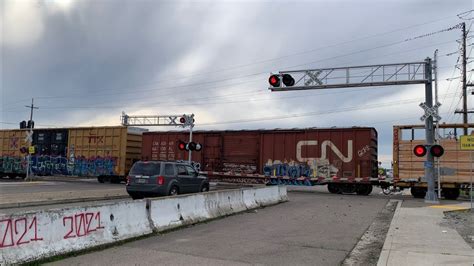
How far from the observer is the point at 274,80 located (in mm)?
19969

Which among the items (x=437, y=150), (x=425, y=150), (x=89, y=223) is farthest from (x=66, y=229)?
(x=437, y=150)

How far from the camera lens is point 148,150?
3009 centimetres

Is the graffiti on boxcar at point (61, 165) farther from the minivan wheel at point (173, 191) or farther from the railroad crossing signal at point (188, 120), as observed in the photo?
the minivan wheel at point (173, 191)

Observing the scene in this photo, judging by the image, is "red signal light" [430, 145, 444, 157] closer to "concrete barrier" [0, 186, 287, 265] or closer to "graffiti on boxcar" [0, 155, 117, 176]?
"concrete barrier" [0, 186, 287, 265]

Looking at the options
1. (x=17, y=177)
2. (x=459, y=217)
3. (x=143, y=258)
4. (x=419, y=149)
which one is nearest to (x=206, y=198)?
(x=143, y=258)

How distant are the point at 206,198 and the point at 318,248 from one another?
4566mm

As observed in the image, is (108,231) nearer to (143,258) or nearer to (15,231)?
(143,258)

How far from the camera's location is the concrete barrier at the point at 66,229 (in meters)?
6.29

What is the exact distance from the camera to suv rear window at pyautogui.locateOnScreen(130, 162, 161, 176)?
51.9 ft

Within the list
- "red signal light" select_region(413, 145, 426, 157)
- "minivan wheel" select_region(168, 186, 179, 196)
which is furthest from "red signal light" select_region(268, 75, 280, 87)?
"minivan wheel" select_region(168, 186, 179, 196)

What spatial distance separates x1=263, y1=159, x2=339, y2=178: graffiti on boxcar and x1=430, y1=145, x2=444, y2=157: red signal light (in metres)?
7.34

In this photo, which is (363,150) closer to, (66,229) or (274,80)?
(274,80)

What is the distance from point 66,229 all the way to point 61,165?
27.4 meters

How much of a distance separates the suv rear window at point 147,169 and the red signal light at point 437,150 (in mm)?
11305
